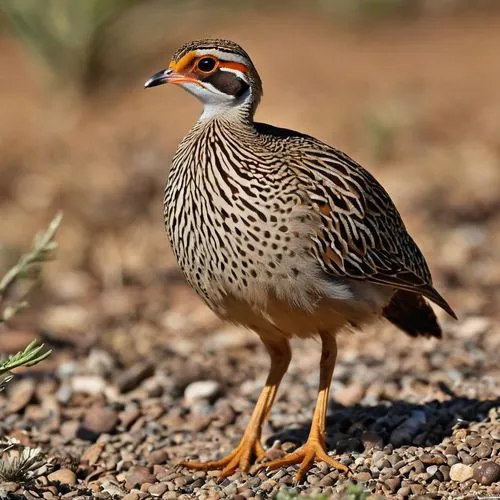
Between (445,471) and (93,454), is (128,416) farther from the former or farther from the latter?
(445,471)

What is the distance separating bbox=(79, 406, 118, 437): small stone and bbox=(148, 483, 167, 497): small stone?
99 centimetres

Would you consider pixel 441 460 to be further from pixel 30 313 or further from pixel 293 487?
pixel 30 313

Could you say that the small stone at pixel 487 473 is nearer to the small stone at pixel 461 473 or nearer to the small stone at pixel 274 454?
the small stone at pixel 461 473

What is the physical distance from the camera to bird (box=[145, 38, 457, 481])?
4770 mm

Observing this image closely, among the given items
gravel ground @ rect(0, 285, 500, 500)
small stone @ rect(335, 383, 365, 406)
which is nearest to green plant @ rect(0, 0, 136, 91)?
gravel ground @ rect(0, 285, 500, 500)

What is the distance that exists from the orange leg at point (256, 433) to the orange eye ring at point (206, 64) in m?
1.31

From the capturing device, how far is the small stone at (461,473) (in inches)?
183

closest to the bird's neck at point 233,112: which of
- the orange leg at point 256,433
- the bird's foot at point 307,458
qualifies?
the orange leg at point 256,433

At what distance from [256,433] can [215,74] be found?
5.55ft

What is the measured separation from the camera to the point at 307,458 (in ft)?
16.4

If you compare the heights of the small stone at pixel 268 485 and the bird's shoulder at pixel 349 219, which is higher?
the bird's shoulder at pixel 349 219

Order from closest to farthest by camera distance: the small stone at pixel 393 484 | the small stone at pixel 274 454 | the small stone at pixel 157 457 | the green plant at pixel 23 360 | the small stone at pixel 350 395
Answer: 1. the green plant at pixel 23 360
2. the small stone at pixel 393 484
3. the small stone at pixel 274 454
4. the small stone at pixel 157 457
5. the small stone at pixel 350 395

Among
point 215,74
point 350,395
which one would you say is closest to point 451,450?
point 350,395

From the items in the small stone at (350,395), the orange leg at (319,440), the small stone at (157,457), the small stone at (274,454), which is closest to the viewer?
the orange leg at (319,440)
